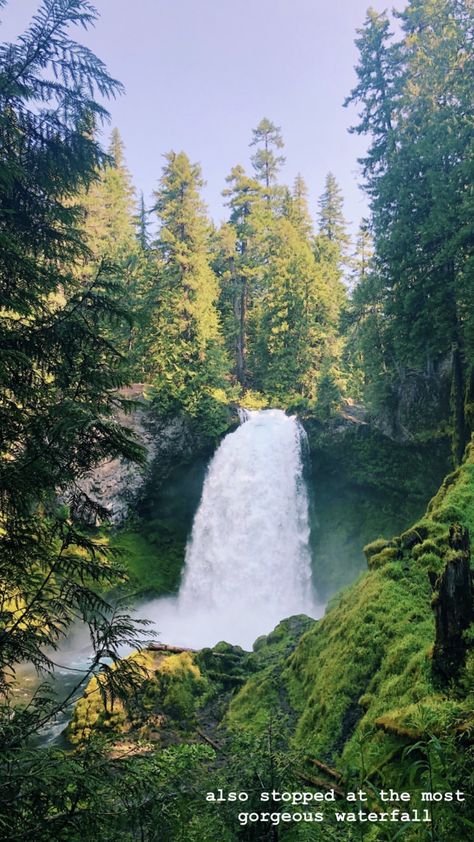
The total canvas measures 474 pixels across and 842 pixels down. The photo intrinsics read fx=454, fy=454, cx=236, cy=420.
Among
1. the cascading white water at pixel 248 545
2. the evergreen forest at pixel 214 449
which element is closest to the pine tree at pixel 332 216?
the evergreen forest at pixel 214 449

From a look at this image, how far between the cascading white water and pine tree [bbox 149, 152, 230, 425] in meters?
2.81

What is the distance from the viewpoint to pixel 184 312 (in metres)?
24.0

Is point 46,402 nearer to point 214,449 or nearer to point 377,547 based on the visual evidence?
point 377,547

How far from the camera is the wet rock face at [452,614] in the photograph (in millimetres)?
4941

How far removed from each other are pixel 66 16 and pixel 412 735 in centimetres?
890

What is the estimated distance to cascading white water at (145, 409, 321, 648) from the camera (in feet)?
61.8

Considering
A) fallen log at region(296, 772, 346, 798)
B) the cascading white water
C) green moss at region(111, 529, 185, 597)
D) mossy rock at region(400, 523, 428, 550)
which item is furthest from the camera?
green moss at region(111, 529, 185, 597)

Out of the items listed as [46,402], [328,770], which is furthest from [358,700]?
[46,402]

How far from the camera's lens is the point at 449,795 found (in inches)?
115

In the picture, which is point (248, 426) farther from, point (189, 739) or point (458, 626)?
point (458, 626)

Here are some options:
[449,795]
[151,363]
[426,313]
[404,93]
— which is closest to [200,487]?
[151,363]

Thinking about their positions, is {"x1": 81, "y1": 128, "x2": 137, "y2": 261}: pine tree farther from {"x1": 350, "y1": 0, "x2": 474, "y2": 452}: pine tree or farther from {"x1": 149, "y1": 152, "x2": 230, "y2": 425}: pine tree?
{"x1": 350, "y1": 0, "x2": 474, "y2": 452}: pine tree

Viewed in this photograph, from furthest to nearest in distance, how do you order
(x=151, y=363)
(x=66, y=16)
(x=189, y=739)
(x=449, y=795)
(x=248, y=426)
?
(x=151, y=363) → (x=248, y=426) → (x=189, y=739) → (x=66, y=16) → (x=449, y=795)

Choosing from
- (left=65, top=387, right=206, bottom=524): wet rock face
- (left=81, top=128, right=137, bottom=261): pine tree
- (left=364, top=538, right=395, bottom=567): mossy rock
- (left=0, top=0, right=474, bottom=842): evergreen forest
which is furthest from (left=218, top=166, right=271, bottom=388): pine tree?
(left=364, top=538, right=395, bottom=567): mossy rock
